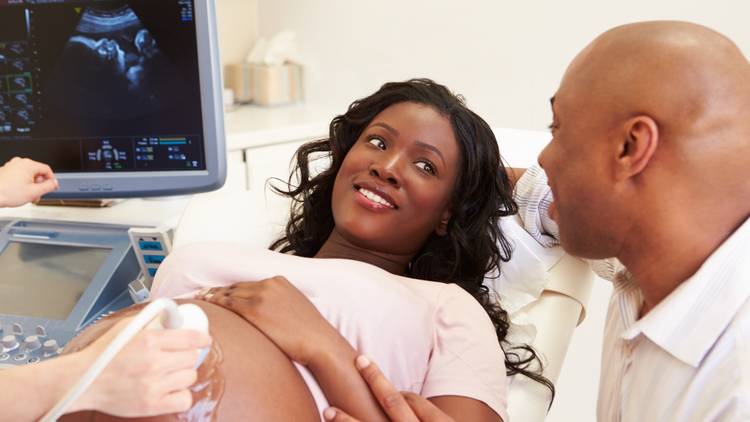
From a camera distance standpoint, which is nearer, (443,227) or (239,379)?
(239,379)

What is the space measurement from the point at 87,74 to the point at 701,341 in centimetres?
129

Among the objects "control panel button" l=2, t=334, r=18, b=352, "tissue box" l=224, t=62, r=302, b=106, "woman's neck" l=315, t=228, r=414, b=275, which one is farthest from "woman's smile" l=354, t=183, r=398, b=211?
"tissue box" l=224, t=62, r=302, b=106

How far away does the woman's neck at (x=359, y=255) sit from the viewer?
1444 millimetres

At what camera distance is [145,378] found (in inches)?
27.9

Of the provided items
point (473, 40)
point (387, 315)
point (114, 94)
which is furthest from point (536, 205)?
point (473, 40)

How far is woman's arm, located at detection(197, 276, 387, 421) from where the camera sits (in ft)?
3.45

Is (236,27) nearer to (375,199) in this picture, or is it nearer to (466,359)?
(375,199)

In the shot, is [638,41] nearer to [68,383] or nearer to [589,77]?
[589,77]

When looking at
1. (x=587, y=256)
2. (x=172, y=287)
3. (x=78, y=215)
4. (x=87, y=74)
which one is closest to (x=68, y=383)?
(x=172, y=287)

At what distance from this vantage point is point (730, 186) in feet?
3.04

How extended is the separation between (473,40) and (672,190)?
1561 millimetres

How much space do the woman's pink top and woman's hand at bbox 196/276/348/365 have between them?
0.06 metres

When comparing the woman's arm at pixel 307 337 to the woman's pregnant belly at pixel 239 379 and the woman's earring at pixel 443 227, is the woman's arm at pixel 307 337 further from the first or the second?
the woman's earring at pixel 443 227

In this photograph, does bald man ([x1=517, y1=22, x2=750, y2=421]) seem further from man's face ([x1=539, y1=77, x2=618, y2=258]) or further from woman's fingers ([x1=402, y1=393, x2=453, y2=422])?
woman's fingers ([x1=402, y1=393, x2=453, y2=422])
